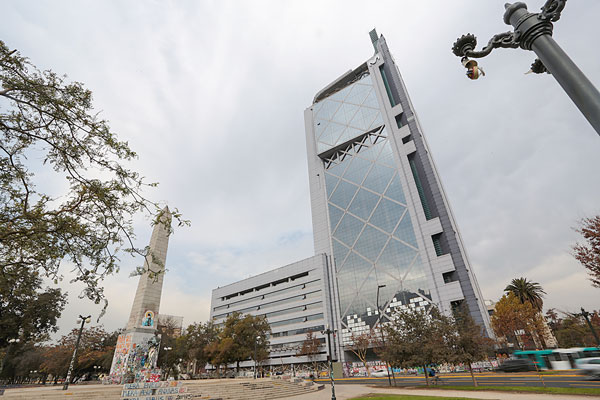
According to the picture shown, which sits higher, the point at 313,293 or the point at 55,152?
the point at 313,293

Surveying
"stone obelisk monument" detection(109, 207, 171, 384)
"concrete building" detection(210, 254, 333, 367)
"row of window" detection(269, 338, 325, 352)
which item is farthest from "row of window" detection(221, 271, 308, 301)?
"stone obelisk monument" detection(109, 207, 171, 384)

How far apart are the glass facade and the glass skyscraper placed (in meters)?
0.21

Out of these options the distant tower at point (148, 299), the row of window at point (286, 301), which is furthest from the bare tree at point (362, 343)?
the distant tower at point (148, 299)

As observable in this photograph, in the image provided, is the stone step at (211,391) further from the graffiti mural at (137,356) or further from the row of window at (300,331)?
the row of window at (300,331)

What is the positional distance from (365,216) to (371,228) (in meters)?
4.13

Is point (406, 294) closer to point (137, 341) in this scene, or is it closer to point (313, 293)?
point (313, 293)

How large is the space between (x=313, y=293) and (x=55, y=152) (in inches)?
2758

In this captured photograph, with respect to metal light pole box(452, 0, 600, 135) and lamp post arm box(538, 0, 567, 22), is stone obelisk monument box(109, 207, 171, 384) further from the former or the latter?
lamp post arm box(538, 0, 567, 22)

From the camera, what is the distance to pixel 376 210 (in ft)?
230

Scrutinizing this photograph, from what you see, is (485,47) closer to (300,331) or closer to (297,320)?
(300,331)

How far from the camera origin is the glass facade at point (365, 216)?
60.0 meters

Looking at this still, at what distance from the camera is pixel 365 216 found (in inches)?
2825

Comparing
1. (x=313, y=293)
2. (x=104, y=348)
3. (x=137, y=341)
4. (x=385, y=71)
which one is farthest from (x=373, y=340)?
(x=385, y=71)

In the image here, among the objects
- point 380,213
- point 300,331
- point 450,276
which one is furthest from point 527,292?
point 300,331
